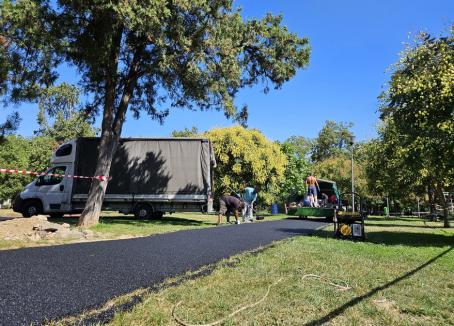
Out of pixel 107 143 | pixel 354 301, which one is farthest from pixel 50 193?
pixel 354 301

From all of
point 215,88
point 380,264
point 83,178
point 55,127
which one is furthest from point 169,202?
point 55,127

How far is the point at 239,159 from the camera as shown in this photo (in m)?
34.7

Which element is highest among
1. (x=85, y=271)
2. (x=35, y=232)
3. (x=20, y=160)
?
(x=20, y=160)

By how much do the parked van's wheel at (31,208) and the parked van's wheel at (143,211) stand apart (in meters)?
4.39

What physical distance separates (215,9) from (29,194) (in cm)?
1164

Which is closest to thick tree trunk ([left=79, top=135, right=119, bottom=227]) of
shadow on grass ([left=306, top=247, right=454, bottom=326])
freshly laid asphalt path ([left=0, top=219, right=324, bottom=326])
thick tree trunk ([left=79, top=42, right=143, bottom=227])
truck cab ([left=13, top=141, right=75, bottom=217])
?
Answer: thick tree trunk ([left=79, top=42, right=143, bottom=227])

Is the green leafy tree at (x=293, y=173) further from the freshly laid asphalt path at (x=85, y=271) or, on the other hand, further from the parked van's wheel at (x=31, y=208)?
the freshly laid asphalt path at (x=85, y=271)

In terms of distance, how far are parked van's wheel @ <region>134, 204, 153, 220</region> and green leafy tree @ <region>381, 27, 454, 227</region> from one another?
11.1m

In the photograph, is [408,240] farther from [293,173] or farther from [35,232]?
[293,173]

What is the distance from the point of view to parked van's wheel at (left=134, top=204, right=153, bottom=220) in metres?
18.3

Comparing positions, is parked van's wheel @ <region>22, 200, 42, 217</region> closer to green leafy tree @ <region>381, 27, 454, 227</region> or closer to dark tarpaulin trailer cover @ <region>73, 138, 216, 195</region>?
dark tarpaulin trailer cover @ <region>73, 138, 216, 195</region>

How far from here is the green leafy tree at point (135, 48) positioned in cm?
1229

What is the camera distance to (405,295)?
14.8ft

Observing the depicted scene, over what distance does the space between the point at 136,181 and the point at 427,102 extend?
40.8ft
